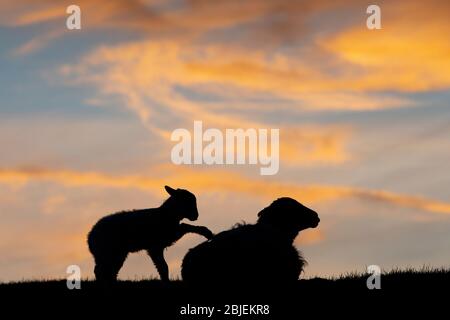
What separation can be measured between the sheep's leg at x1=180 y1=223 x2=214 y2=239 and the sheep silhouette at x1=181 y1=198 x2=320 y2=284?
3.87 metres

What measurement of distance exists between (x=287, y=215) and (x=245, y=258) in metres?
2.62

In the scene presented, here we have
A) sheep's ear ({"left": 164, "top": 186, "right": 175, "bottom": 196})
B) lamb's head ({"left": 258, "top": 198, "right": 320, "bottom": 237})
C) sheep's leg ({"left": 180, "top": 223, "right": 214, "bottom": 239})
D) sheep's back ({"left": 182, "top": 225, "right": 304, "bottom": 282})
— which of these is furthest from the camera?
sheep's ear ({"left": 164, "top": 186, "right": 175, "bottom": 196})

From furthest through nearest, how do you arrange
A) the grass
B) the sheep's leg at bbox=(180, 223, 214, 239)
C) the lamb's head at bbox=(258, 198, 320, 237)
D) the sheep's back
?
the sheep's leg at bbox=(180, 223, 214, 239)
the lamb's head at bbox=(258, 198, 320, 237)
the sheep's back
the grass

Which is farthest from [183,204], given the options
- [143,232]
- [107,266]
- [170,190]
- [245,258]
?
[245,258]

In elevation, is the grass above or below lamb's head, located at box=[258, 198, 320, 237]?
below

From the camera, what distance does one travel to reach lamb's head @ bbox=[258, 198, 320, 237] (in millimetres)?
18000

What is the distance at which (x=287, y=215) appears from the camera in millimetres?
18062

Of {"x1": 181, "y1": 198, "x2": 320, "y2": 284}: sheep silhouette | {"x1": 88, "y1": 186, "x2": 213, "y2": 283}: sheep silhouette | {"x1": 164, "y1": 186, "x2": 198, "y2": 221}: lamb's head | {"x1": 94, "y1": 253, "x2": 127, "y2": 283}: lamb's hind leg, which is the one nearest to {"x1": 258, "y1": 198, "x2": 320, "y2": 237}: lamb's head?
{"x1": 181, "y1": 198, "x2": 320, "y2": 284}: sheep silhouette

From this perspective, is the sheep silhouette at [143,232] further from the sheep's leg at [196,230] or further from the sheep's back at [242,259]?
the sheep's back at [242,259]

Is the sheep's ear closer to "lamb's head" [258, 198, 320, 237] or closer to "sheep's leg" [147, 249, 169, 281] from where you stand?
"sheep's leg" [147, 249, 169, 281]

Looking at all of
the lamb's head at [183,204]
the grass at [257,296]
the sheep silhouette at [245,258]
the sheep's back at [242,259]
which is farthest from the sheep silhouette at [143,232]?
the sheep's back at [242,259]

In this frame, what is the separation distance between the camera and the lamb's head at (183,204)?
21.1 metres

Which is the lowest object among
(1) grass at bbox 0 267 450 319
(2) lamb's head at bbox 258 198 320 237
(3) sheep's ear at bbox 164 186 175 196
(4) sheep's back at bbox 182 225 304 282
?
(1) grass at bbox 0 267 450 319
